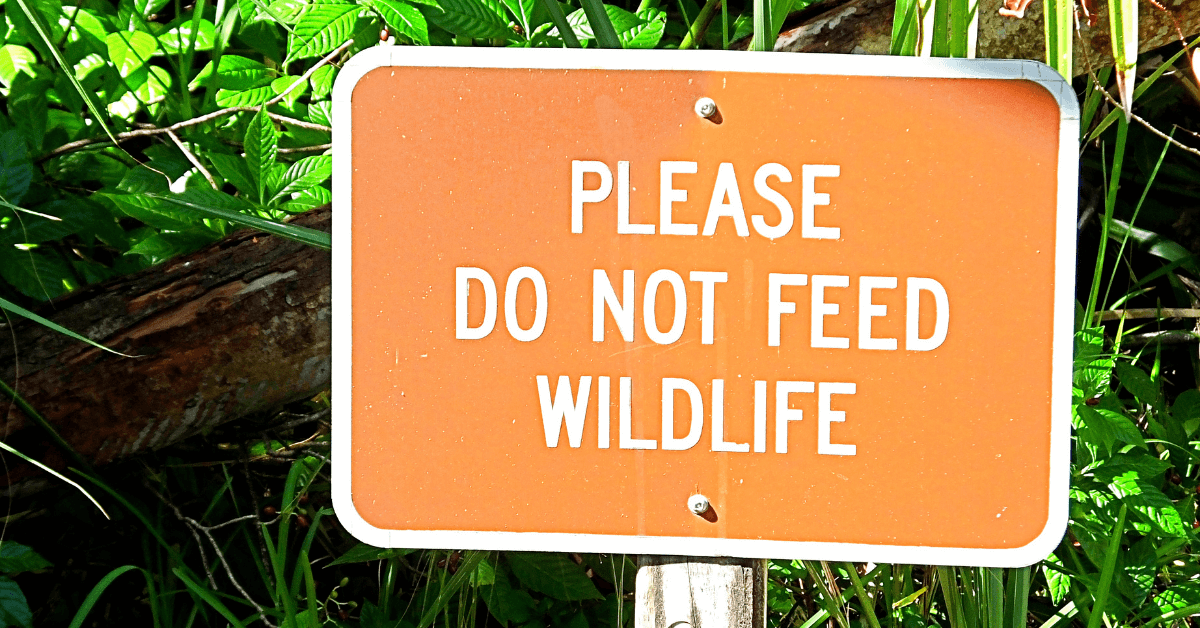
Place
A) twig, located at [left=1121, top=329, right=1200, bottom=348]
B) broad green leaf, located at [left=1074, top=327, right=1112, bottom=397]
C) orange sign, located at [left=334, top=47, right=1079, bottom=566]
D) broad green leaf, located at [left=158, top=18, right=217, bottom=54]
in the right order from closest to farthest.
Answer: orange sign, located at [left=334, top=47, right=1079, bottom=566] → broad green leaf, located at [left=1074, top=327, right=1112, bottom=397] → broad green leaf, located at [left=158, top=18, right=217, bottom=54] → twig, located at [left=1121, top=329, right=1200, bottom=348]

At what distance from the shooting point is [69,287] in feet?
4.38

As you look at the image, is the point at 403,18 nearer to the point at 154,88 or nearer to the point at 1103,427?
the point at 154,88

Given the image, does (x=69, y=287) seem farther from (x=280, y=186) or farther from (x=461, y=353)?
(x=461, y=353)

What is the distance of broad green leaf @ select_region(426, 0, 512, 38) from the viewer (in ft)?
3.52

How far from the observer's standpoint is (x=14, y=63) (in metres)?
1.35

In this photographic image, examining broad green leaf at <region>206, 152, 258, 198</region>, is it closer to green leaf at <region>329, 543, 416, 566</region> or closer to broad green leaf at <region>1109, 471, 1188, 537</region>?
green leaf at <region>329, 543, 416, 566</region>

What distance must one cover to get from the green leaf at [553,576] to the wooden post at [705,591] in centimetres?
41

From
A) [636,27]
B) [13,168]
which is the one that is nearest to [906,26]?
[636,27]

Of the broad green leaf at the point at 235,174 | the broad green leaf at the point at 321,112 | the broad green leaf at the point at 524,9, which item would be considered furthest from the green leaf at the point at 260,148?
the broad green leaf at the point at 524,9

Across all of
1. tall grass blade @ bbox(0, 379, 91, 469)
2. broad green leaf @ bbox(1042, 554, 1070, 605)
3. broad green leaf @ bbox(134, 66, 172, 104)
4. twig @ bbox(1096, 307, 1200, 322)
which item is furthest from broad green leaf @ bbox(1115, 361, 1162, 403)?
broad green leaf @ bbox(134, 66, 172, 104)

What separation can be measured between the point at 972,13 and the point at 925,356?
32 centimetres

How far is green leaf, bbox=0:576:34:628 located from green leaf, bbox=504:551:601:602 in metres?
0.57

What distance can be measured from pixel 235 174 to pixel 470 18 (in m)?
0.37

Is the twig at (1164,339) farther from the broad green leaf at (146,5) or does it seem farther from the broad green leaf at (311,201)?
the broad green leaf at (146,5)
